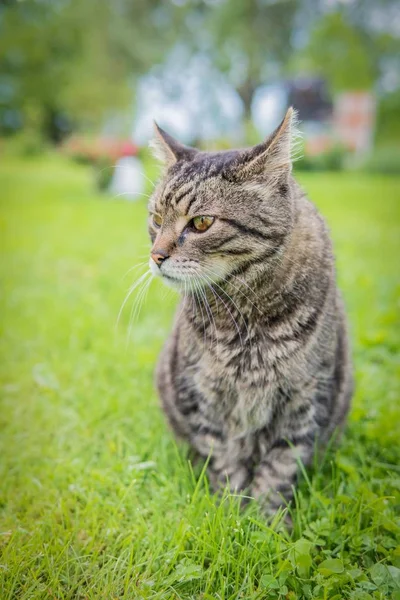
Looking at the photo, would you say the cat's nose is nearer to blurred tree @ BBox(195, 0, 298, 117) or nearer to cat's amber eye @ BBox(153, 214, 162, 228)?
cat's amber eye @ BBox(153, 214, 162, 228)

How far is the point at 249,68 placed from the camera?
7480mm

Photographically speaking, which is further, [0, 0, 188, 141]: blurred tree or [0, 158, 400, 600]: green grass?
[0, 0, 188, 141]: blurred tree

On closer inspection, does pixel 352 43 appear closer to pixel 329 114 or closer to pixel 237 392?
pixel 329 114

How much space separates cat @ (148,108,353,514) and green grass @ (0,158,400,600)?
152mm

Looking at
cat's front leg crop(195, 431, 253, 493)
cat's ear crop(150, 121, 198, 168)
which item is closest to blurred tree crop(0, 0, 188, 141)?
cat's ear crop(150, 121, 198, 168)

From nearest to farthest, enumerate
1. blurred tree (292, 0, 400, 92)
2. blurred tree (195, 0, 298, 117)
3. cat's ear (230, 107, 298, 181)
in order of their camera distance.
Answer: cat's ear (230, 107, 298, 181) → blurred tree (292, 0, 400, 92) → blurred tree (195, 0, 298, 117)

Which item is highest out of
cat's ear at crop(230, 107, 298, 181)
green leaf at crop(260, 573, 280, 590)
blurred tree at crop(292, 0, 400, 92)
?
blurred tree at crop(292, 0, 400, 92)

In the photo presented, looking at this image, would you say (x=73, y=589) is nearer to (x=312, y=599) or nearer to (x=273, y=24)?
(x=312, y=599)

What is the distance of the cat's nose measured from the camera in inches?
55.5

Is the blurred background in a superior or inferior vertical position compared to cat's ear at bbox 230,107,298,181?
superior

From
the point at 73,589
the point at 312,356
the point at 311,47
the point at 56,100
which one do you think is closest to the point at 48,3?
the point at 56,100

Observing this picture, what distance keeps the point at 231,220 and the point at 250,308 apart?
26cm

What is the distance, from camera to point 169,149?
5.34 feet

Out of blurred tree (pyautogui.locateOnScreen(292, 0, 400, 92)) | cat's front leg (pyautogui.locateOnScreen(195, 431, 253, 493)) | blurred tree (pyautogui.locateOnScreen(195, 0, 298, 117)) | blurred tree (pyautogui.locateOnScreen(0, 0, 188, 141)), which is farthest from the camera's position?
blurred tree (pyautogui.locateOnScreen(195, 0, 298, 117))
